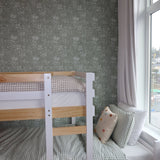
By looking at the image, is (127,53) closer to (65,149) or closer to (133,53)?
(133,53)

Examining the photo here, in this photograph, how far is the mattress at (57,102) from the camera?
1461 mm

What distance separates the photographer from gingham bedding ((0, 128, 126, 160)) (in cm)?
163

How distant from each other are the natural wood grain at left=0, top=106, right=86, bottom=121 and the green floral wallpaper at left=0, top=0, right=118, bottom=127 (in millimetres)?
1174

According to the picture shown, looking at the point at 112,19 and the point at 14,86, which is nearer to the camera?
the point at 14,86

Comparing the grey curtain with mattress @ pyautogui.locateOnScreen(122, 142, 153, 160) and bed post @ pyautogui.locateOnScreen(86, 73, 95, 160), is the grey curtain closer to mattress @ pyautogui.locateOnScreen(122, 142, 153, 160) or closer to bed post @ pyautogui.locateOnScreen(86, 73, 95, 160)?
mattress @ pyautogui.locateOnScreen(122, 142, 153, 160)

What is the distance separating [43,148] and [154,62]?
159 centimetres

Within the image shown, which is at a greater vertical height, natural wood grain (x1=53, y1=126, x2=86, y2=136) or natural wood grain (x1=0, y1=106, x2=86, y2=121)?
natural wood grain (x1=0, y1=106, x2=86, y2=121)

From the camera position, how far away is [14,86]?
4.78ft

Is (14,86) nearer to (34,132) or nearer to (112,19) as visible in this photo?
(34,132)

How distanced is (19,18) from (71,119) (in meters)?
1.66

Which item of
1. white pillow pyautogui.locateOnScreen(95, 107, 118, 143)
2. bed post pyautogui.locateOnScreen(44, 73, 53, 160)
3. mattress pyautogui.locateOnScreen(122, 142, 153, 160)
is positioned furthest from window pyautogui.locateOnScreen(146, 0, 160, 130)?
bed post pyautogui.locateOnScreen(44, 73, 53, 160)

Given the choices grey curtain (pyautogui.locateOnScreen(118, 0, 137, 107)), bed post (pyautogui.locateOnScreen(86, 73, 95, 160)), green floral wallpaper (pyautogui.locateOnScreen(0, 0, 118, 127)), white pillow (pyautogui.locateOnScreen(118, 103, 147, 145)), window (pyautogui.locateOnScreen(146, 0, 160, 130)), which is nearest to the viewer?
bed post (pyautogui.locateOnScreen(86, 73, 95, 160))

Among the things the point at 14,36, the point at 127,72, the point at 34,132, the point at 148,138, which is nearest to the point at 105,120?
the point at 148,138

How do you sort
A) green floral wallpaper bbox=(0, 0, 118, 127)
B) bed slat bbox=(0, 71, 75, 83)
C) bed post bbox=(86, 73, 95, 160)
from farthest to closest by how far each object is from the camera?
1. green floral wallpaper bbox=(0, 0, 118, 127)
2. bed post bbox=(86, 73, 95, 160)
3. bed slat bbox=(0, 71, 75, 83)
